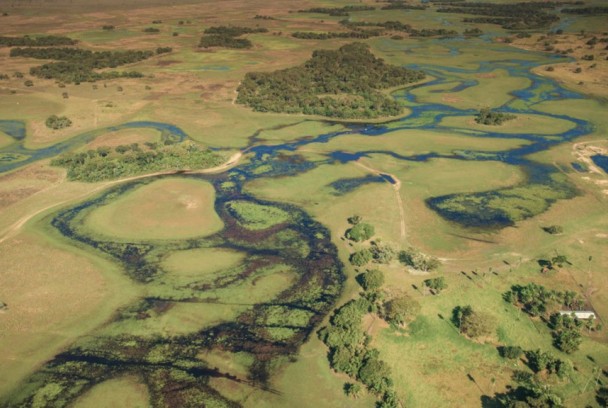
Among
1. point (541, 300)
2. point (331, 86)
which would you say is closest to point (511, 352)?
point (541, 300)

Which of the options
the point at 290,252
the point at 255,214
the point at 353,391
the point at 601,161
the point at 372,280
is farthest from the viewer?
the point at 601,161

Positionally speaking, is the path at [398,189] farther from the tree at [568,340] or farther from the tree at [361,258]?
the tree at [568,340]

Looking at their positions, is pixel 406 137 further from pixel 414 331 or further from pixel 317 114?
pixel 414 331

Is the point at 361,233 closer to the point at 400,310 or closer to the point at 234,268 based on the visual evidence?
the point at 400,310

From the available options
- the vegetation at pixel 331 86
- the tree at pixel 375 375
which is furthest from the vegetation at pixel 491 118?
the tree at pixel 375 375

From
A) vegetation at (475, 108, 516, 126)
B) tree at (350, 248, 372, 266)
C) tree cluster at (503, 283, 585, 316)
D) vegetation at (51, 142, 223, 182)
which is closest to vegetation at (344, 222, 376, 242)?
tree at (350, 248, 372, 266)

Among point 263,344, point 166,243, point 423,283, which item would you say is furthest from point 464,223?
point 166,243
